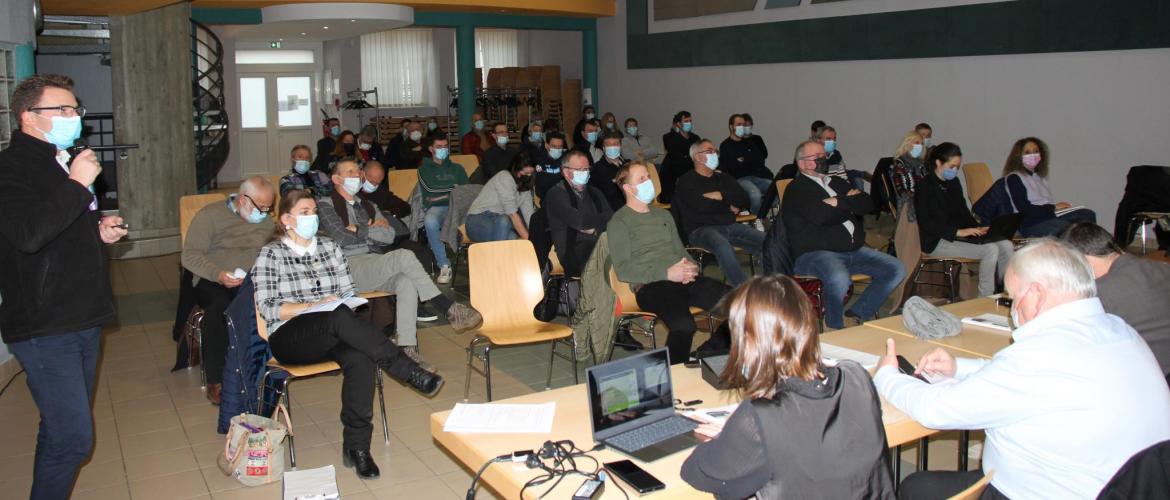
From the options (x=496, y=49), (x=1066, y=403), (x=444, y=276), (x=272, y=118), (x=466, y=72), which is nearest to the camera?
(x=1066, y=403)

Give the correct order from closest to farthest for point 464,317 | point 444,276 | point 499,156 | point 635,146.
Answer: point 464,317
point 444,276
point 499,156
point 635,146

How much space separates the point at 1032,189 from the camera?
767 cm

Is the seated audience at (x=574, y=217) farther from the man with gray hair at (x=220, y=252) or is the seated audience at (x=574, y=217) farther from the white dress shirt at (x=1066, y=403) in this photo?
the white dress shirt at (x=1066, y=403)

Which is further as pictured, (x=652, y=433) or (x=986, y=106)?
(x=986, y=106)

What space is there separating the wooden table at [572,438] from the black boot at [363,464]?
137cm

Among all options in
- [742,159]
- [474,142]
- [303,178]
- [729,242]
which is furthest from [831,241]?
[474,142]

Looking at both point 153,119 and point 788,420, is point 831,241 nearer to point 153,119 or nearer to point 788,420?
point 788,420

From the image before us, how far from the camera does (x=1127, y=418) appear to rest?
2385mm

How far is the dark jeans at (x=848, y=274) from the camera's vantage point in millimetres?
6066

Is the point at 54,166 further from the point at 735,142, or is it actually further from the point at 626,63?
the point at 626,63

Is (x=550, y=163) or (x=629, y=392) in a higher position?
(x=550, y=163)

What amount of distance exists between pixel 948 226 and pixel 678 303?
8.35 feet

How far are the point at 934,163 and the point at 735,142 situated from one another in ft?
13.7

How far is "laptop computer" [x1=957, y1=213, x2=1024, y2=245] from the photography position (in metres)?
7.03
